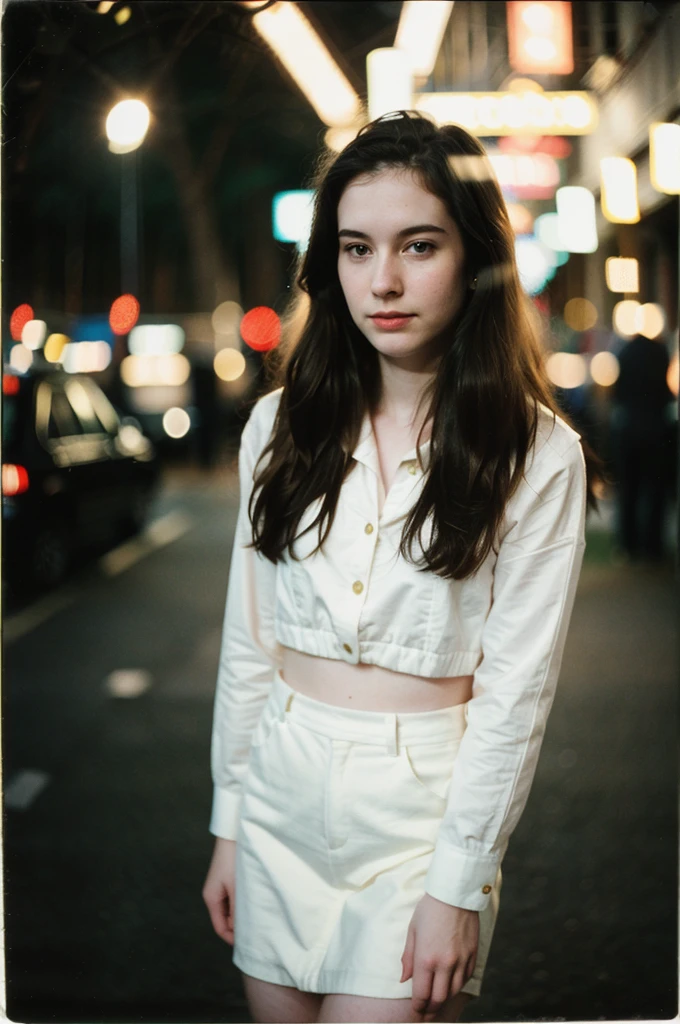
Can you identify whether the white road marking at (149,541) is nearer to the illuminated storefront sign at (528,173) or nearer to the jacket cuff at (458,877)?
the illuminated storefront sign at (528,173)

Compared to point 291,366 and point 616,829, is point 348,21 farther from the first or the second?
point 616,829

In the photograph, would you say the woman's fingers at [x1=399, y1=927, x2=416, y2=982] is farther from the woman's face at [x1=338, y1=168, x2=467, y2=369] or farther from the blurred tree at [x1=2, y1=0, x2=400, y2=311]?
the blurred tree at [x1=2, y1=0, x2=400, y2=311]

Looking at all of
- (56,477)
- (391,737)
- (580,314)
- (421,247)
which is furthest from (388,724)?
(56,477)

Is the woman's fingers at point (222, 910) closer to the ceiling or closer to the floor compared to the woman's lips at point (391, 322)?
closer to the floor

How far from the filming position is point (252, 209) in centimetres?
290

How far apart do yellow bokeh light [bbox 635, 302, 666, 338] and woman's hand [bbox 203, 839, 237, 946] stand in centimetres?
163

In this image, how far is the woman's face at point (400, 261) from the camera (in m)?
1.59

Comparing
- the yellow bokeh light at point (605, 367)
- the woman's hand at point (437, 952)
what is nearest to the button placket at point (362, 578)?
the woman's hand at point (437, 952)

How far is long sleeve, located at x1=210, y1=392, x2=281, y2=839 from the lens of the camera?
185cm

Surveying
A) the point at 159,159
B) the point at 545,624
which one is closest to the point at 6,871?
the point at 545,624

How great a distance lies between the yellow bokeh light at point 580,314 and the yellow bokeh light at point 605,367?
1.03 m

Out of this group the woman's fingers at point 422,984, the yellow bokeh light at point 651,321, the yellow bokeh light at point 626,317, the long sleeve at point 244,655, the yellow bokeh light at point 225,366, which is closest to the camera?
the woman's fingers at point 422,984

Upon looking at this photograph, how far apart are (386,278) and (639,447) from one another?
3.14 m

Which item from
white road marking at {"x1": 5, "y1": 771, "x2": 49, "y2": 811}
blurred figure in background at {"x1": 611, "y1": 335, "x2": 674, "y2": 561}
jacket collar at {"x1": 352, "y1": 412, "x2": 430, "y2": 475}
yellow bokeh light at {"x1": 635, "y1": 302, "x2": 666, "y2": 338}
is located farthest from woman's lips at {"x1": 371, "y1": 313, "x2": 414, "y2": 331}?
blurred figure in background at {"x1": 611, "y1": 335, "x2": 674, "y2": 561}
